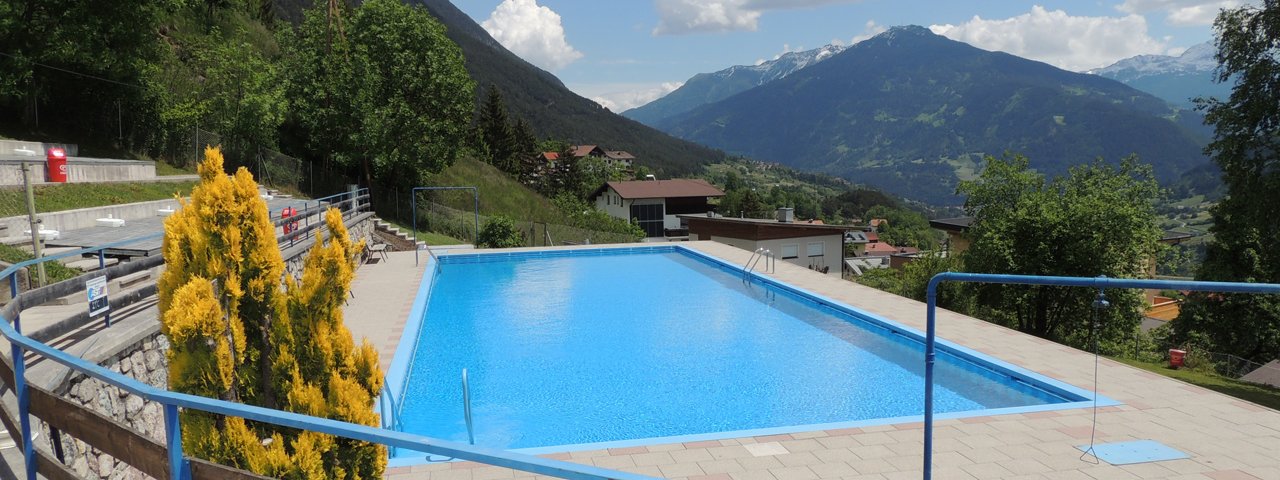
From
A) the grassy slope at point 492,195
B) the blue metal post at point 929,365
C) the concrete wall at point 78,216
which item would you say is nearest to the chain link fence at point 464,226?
the grassy slope at point 492,195

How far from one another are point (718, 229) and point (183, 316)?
31.2 meters

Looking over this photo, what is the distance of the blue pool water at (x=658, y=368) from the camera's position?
348 inches

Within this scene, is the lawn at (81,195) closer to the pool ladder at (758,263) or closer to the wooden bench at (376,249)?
the wooden bench at (376,249)

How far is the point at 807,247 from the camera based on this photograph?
33250 mm

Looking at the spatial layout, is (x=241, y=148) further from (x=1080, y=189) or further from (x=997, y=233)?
(x=1080, y=189)

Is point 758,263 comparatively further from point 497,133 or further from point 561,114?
point 561,114

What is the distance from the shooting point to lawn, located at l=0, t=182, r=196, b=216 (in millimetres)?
12344

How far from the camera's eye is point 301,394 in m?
4.14

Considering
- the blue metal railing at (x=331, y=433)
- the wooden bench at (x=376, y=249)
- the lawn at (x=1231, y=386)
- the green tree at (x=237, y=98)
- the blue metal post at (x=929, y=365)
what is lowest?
the lawn at (x=1231, y=386)

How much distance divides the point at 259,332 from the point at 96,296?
290 cm

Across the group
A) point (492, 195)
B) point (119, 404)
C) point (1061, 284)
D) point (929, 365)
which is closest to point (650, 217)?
point (492, 195)

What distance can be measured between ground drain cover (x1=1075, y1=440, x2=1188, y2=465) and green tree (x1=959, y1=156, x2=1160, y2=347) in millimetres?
17665

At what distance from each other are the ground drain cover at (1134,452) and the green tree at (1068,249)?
17665mm

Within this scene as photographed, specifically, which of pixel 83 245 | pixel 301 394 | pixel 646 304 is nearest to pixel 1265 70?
pixel 646 304
